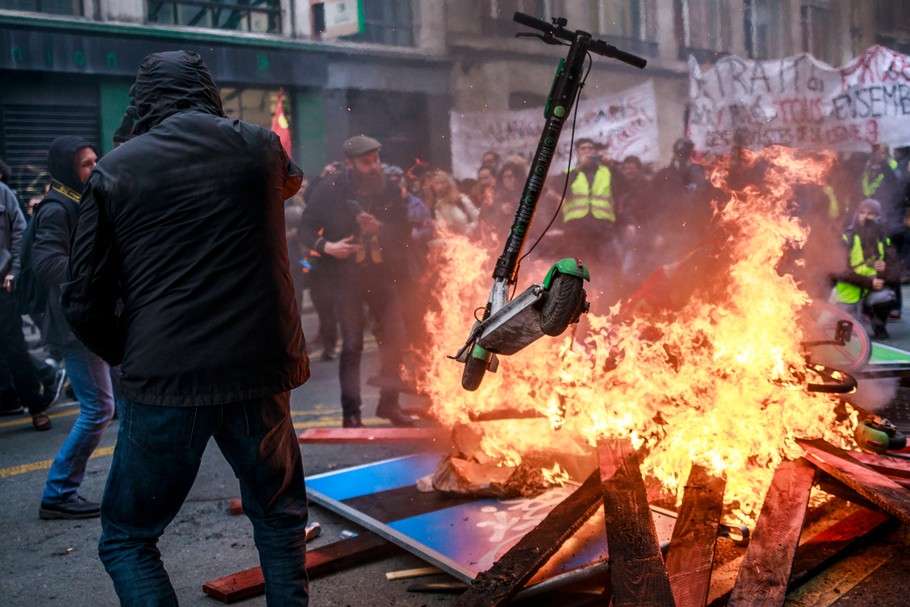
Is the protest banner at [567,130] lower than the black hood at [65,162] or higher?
higher

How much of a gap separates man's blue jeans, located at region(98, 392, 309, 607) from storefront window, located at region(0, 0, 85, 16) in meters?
11.8

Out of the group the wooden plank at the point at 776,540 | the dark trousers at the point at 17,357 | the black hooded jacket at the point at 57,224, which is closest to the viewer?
the wooden plank at the point at 776,540

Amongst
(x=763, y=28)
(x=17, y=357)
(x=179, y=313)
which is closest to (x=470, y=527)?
(x=179, y=313)

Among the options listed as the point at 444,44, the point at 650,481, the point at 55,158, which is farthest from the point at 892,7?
the point at 55,158

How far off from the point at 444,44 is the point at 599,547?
5.89 metres

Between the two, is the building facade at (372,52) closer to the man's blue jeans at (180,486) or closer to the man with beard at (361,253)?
the man with beard at (361,253)

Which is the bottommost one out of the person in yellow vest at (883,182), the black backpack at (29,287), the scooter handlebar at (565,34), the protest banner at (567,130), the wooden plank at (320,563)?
the wooden plank at (320,563)

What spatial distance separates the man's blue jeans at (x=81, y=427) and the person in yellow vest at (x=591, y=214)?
17.8 feet

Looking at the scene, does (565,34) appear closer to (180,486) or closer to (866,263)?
(180,486)

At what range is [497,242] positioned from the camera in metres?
7.44

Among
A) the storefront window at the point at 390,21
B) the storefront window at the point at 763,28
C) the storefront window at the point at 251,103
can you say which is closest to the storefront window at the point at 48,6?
the storefront window at the point at 251,103

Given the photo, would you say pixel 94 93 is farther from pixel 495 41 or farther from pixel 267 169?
pixel 267 169

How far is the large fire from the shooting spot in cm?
407

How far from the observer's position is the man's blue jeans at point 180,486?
104 inches
